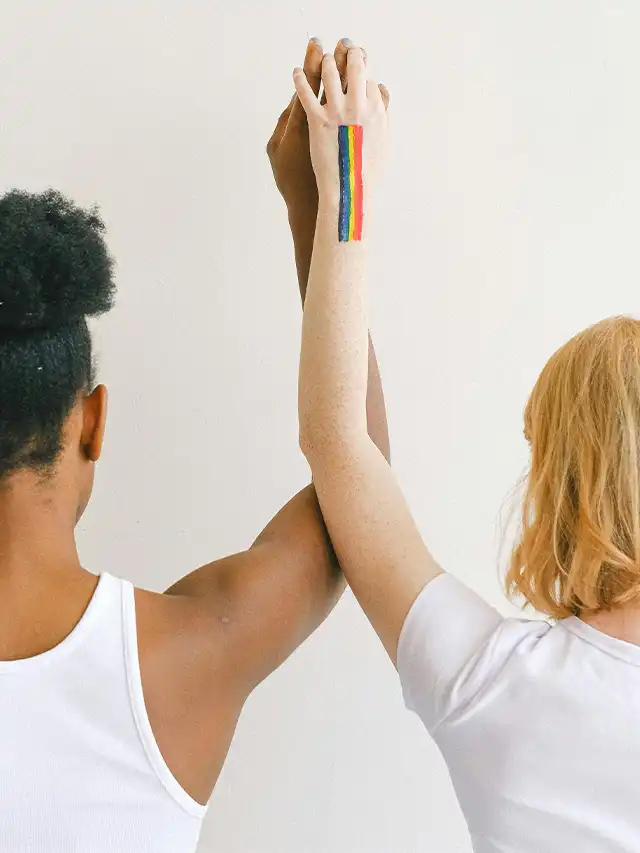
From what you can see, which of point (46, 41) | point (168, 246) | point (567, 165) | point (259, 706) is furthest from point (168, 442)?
point (567, 165)

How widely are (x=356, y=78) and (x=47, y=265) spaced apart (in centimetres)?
41

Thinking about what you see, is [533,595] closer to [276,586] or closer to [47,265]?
[276,586]

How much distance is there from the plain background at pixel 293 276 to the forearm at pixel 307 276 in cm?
17

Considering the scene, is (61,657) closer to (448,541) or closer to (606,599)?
(606,599)

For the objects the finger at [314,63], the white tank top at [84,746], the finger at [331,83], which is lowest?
the white tank top at [84,746]

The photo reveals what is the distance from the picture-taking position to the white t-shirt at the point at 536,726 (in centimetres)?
77

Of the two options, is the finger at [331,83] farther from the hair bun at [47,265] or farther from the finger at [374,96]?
the hair bun at [47,265]

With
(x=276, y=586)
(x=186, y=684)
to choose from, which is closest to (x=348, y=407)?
(x=276, y=586)

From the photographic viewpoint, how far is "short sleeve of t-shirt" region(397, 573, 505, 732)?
2.71 ft

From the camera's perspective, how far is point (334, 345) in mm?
944

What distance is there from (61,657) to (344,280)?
17.9 inches

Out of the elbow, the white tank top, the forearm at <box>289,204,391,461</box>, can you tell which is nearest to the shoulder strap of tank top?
the white tank top

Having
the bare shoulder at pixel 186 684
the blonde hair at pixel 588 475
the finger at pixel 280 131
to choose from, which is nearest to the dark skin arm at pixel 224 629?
the bare shoulder at pixel 186 684

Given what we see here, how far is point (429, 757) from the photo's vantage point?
1353 mm
